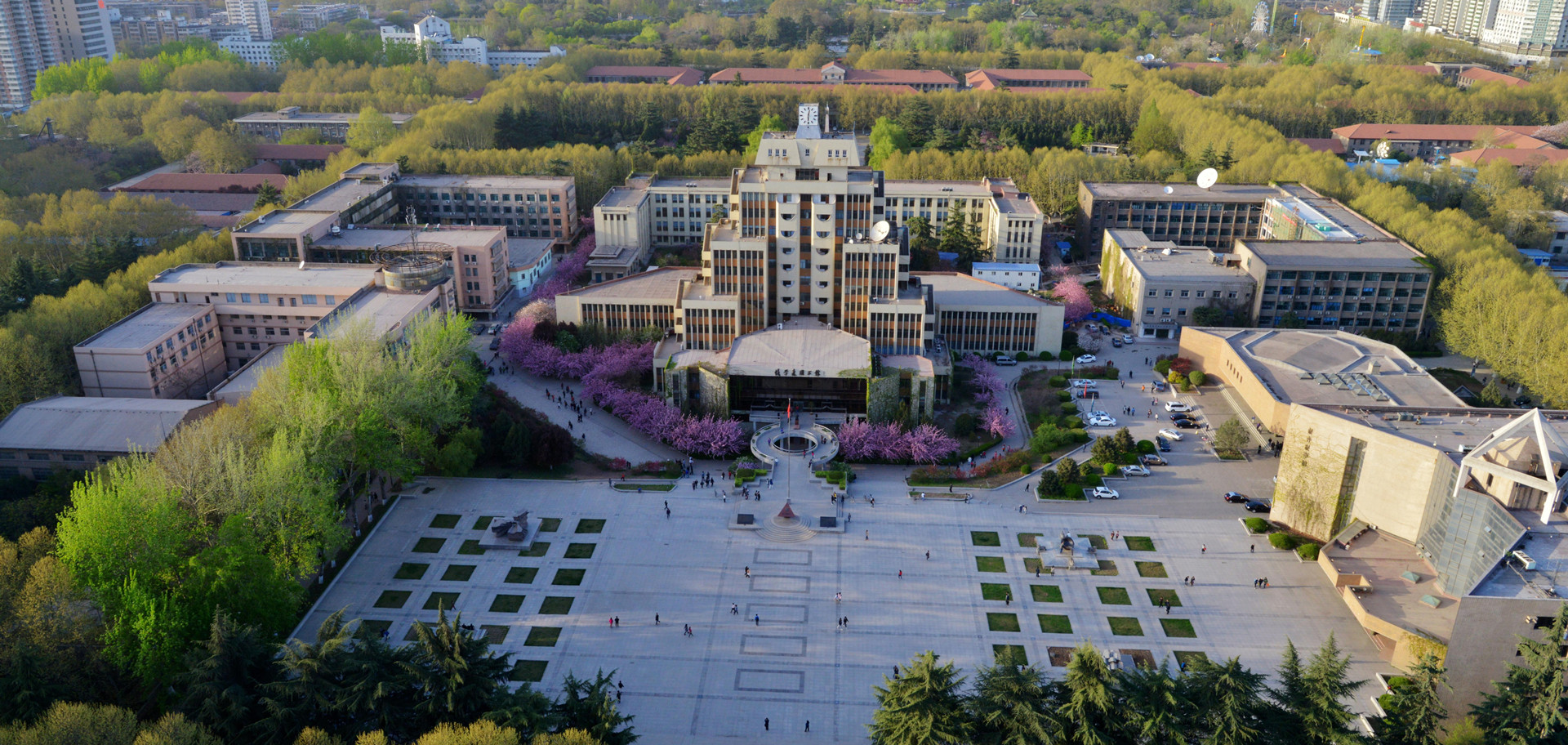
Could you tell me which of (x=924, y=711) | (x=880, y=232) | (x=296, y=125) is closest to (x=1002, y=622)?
(x=924, y=711)

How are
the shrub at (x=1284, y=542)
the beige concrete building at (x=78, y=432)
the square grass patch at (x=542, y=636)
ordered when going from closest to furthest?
the square grass patch at (x=542, y=636), the shrub at (x=1284, y=542), the beige concrete building at (x=78, y=432)

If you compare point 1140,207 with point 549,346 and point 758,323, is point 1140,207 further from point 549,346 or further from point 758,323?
point 549,346

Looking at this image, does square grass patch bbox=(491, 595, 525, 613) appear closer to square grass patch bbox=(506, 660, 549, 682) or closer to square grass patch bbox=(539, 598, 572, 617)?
square grass patch bbox=(539, 598, 572, 617)

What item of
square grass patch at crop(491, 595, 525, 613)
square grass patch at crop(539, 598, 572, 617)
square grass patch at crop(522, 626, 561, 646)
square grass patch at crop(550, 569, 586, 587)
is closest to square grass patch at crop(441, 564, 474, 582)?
square grass patch at crop(491, 595, 525, 613)

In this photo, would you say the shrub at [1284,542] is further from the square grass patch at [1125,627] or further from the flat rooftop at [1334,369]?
the square grass patch at [1125,627]

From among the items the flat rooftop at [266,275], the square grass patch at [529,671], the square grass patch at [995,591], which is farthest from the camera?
the flat rooftop at [266,275]

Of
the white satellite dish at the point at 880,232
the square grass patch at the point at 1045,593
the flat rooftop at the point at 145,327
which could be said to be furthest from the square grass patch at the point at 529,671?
the flat rooftop at the point at 145,327

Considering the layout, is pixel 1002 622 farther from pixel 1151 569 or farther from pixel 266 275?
pixel 266 275
